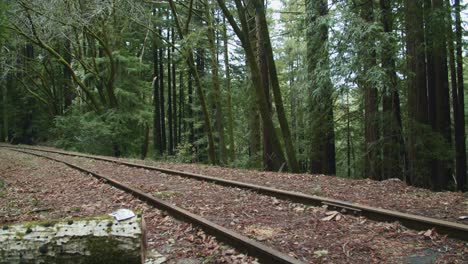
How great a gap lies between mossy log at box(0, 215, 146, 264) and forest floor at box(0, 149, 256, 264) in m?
0.76

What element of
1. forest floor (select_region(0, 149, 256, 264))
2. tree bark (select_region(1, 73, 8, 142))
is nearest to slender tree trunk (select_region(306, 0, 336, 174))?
forest floor (select_region(0, 149, 256, 264))

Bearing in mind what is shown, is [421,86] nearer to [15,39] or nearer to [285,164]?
[285,164]

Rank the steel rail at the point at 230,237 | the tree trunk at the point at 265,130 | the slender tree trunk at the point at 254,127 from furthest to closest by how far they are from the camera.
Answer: the slender tree trunk at the point at 254,127, the tree trunk at the point at 265,130, the steel rail at the point at 230,237

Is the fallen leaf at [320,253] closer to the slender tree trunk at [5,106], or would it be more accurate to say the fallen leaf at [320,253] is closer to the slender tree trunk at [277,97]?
the slender tree trunk at [277,97]

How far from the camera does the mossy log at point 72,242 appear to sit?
10.4ft

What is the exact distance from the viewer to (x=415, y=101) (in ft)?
33.8

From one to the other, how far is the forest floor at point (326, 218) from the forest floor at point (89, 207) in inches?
5.6

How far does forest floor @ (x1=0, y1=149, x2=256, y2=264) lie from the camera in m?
4.19

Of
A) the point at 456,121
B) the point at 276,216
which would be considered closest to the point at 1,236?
the point at 276,216

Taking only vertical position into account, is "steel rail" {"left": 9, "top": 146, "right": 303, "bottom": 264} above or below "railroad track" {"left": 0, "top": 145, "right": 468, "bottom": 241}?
below

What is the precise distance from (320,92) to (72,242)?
801 cm

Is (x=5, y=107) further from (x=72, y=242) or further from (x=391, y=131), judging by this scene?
(x=72, y=242)

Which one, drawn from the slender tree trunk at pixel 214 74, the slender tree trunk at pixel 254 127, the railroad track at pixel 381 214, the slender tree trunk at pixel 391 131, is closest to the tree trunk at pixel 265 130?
the slender tree trunk at pixel 254 127

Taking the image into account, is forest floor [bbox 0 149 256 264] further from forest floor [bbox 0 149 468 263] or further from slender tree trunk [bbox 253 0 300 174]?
slender tree trunk [bbox 253 0 300 174]
